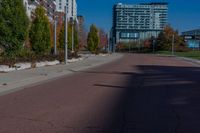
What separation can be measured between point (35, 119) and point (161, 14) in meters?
185

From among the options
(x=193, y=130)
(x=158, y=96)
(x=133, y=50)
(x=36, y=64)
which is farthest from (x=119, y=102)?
(x=133, y=50)

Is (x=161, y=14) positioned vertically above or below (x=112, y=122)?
above

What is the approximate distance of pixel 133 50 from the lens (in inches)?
6452

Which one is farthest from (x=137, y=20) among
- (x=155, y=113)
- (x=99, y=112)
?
(x=99, y=112)

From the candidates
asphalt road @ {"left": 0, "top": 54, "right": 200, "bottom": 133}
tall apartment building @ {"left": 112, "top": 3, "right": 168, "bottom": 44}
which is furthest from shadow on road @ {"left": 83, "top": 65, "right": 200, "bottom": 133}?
tall apartment building @ {"left": 112, "top": 3, "right": 168, "bottom": 44}

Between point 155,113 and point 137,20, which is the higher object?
point 137,20

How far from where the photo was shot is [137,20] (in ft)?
619

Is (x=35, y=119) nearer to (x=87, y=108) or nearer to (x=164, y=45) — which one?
(x=87, y=108)

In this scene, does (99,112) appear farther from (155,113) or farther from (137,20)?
(137,20)

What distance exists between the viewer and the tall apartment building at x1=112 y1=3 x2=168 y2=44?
18375cm

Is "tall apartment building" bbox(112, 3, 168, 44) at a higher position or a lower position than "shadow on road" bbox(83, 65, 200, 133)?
higher

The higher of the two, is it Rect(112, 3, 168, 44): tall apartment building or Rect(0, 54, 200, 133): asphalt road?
Rect(112, 3, 168, 44): tall apartment building

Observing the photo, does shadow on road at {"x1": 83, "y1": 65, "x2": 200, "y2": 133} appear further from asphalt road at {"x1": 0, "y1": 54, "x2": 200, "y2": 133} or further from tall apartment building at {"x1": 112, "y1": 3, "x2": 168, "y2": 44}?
tall apartment building at {"x1": 112, "y1": 3, "x2": 168, "y2": 44}

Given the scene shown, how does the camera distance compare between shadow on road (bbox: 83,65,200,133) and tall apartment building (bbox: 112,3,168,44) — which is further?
tall apartment building (bbox: 112,3,168,44)
